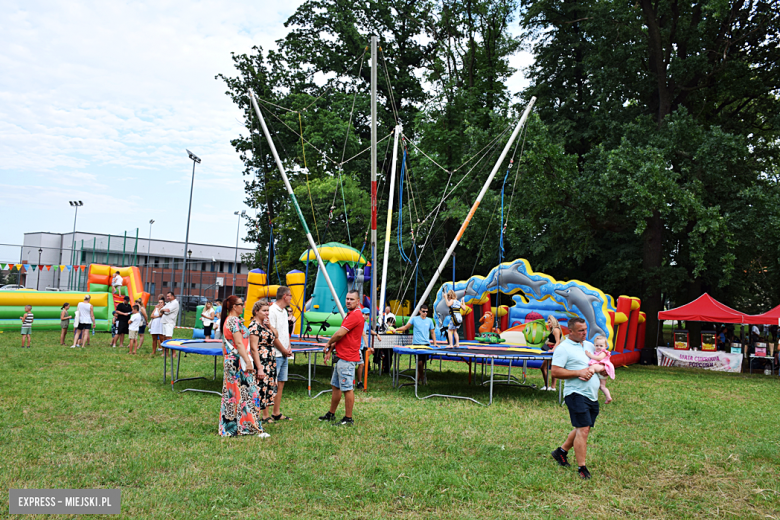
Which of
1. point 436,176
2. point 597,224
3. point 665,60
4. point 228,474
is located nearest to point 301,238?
point 436,176

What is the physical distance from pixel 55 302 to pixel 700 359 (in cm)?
2305

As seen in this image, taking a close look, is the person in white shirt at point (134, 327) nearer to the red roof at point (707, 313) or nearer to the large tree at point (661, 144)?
the large tree at point (661, 144)

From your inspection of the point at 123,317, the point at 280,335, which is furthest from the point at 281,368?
the point at 123,317

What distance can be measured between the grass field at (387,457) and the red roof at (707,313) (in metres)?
9.18

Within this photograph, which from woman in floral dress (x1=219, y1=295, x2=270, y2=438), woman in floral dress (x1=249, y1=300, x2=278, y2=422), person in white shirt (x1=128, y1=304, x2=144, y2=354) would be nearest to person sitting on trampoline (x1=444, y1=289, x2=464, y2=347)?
woman in floral dress (x1=249, y1=300, x2=278, y2=422)

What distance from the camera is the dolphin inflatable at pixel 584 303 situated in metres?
16.1

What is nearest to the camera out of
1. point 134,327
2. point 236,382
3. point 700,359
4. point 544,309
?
point 236,382

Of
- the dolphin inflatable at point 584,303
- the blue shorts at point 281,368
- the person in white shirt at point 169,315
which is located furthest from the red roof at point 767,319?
the person in white shirt at point 169,315

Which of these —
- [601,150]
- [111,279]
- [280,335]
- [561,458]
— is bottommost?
[561,458]

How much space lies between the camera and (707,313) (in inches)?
760

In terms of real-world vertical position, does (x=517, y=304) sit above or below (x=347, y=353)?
above

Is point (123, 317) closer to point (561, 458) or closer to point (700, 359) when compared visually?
point (561, 458)

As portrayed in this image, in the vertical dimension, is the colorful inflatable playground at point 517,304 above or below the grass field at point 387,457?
above

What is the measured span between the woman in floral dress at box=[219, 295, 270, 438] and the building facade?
53.3 ft
